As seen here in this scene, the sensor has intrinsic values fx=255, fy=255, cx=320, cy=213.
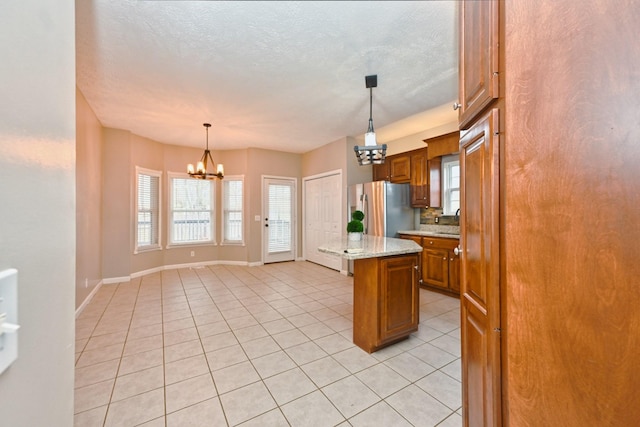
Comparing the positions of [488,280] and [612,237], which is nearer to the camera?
[612,237]

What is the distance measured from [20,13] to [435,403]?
7.88ft

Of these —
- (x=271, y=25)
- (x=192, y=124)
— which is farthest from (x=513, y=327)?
(x=192, y=124)

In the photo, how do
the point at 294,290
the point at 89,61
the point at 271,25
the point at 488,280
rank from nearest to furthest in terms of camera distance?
1. the point at 488,280
2. the point at 271,25
3. the point at 89,61
4. the point at 294,290

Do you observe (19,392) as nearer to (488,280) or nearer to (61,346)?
(61,346)

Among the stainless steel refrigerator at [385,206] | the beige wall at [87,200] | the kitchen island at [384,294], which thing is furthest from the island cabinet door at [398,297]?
the beige wall at [87,200]

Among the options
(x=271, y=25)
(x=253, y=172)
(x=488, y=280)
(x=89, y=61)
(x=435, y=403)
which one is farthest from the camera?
(x=253, y=172)

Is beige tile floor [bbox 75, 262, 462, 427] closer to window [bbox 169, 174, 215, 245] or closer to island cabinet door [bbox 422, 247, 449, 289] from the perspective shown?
island cabinet door [bbox 422, 247, 449, 289]

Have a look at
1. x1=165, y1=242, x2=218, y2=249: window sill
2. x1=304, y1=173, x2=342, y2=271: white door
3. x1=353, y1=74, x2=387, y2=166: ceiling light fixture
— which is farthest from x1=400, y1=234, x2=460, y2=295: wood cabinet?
x1=165, y1=242, x2=218, y2=249: window sill

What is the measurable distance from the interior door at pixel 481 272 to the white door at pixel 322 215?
12.5ft

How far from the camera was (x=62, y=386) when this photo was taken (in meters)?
0.57

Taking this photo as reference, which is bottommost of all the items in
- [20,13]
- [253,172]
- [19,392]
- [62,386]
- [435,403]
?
[435,403]

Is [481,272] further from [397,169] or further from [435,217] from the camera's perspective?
[397,169]

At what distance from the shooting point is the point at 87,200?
11.3ft

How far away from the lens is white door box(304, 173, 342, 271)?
5.17 meters
